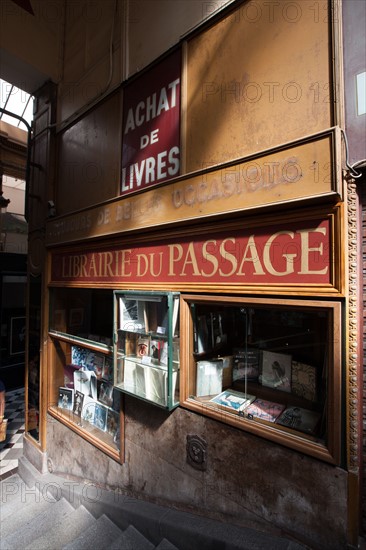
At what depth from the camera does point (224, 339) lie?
279 centimetres

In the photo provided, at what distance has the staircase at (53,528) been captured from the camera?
2.71 metres

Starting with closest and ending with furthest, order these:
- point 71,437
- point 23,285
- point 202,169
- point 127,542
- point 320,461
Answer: point 320,461 → point 202,169 → point 127,542 → point 71,437 → point 23,285

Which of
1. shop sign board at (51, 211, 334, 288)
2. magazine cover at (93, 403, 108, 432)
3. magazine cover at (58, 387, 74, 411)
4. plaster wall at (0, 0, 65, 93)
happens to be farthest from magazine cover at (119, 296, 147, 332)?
plaster wall at (0, 0, 65, 93)

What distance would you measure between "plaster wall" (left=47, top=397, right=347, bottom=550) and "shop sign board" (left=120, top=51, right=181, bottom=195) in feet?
8.08

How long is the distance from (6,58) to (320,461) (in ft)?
20.0

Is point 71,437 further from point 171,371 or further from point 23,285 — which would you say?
point 23,285

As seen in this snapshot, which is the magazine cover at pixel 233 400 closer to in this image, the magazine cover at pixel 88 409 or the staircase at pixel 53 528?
the staircase at pixel 53 528

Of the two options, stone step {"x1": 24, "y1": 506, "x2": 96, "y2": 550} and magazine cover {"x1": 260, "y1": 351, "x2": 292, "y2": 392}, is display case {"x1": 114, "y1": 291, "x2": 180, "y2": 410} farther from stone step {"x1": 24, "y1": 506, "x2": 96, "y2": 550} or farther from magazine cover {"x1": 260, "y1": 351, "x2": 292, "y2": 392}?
stone step {"x1": 24, "y1": 506, "x2": 96, "y2": 550}

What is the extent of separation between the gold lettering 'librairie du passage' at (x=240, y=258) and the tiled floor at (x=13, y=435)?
4.44 m

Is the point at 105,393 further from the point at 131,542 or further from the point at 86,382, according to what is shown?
the point at 131,542

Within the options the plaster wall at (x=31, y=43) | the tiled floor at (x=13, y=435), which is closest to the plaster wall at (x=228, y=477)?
the tiled floor at (x=13, y=435)

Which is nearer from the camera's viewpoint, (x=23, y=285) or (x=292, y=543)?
(x=292, y=543)

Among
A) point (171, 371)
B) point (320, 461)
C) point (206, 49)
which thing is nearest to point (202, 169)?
point (206, 49)

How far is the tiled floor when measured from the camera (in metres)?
5.12
